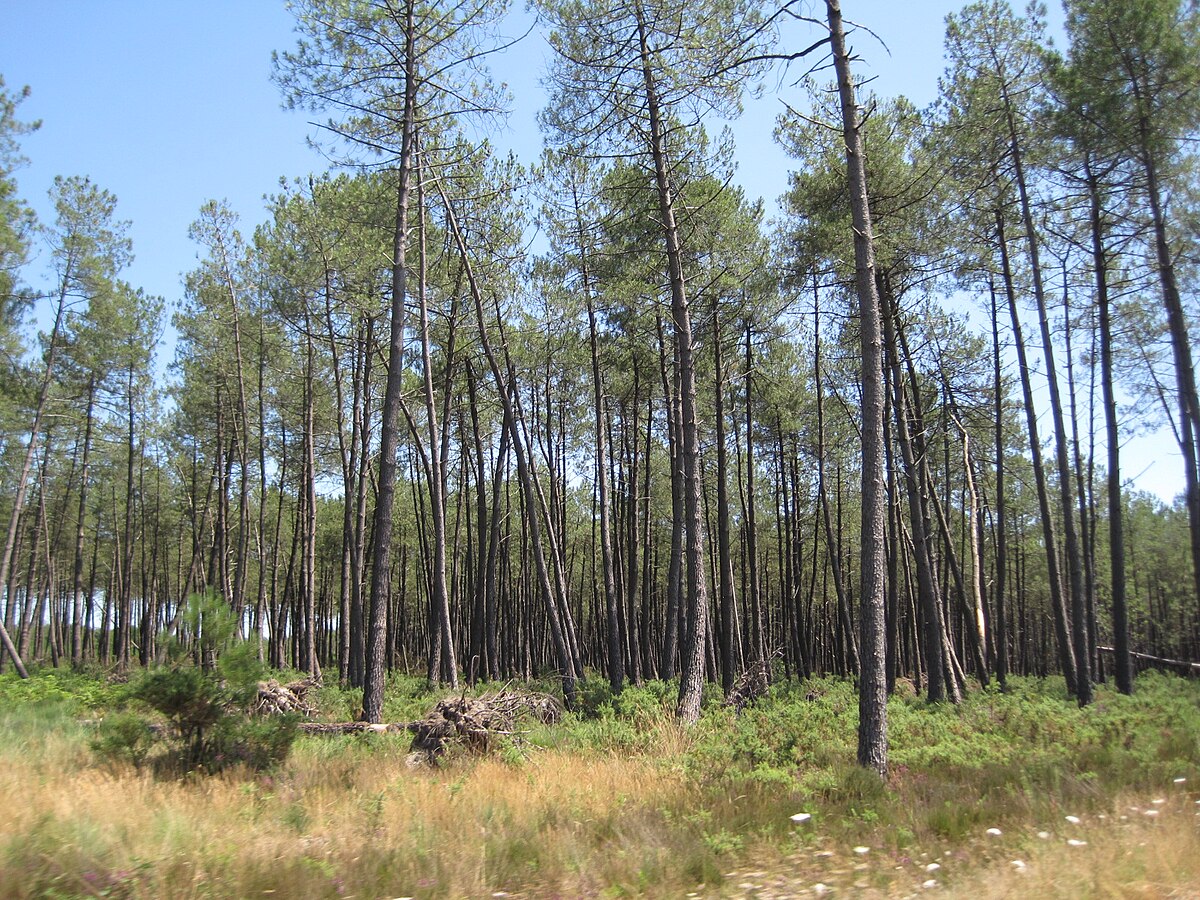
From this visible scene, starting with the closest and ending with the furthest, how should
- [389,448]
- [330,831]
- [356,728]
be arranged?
[330,831] < [356,728] < [389,448]

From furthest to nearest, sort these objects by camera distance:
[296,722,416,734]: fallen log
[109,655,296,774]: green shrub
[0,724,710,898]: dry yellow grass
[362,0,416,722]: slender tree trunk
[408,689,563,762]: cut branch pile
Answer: [362,0,416,722]: slender tree trunk, [296,722,416,734]: fallen log, [408,689,563,762]: cut branch pile, [109,655,296,774]: green shrub, [0,724,710,898]: dry yellow grass

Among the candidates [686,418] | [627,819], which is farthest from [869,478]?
[686,418]

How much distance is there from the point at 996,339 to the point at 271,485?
2476 centimetres

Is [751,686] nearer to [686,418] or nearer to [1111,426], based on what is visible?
[686,418]

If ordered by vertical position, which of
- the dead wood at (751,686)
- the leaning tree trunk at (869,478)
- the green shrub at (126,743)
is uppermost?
the leaning tree trunk at (869,478)

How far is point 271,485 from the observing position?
2833 centimetres

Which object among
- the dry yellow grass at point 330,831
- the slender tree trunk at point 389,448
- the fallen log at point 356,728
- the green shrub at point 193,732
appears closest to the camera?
the dry yellow grass at point 330,831

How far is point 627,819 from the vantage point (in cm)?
572

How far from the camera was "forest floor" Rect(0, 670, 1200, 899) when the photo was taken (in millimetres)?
4473

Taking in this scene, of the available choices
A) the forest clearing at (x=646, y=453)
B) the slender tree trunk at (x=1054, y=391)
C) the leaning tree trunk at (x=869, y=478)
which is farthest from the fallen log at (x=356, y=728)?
the slender tree trunk at (x=1054, y=391)

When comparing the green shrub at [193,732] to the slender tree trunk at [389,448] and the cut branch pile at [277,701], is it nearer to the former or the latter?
the slender tree trunk at [389,448]

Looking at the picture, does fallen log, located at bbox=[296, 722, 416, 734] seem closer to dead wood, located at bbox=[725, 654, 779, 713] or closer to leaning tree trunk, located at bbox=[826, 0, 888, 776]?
dead wood, located at bbox=[725, 654, 779, 713]

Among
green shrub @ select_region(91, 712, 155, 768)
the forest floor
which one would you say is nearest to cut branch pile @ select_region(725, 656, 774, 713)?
the forest floor

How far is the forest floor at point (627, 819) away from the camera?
4.47 meters
